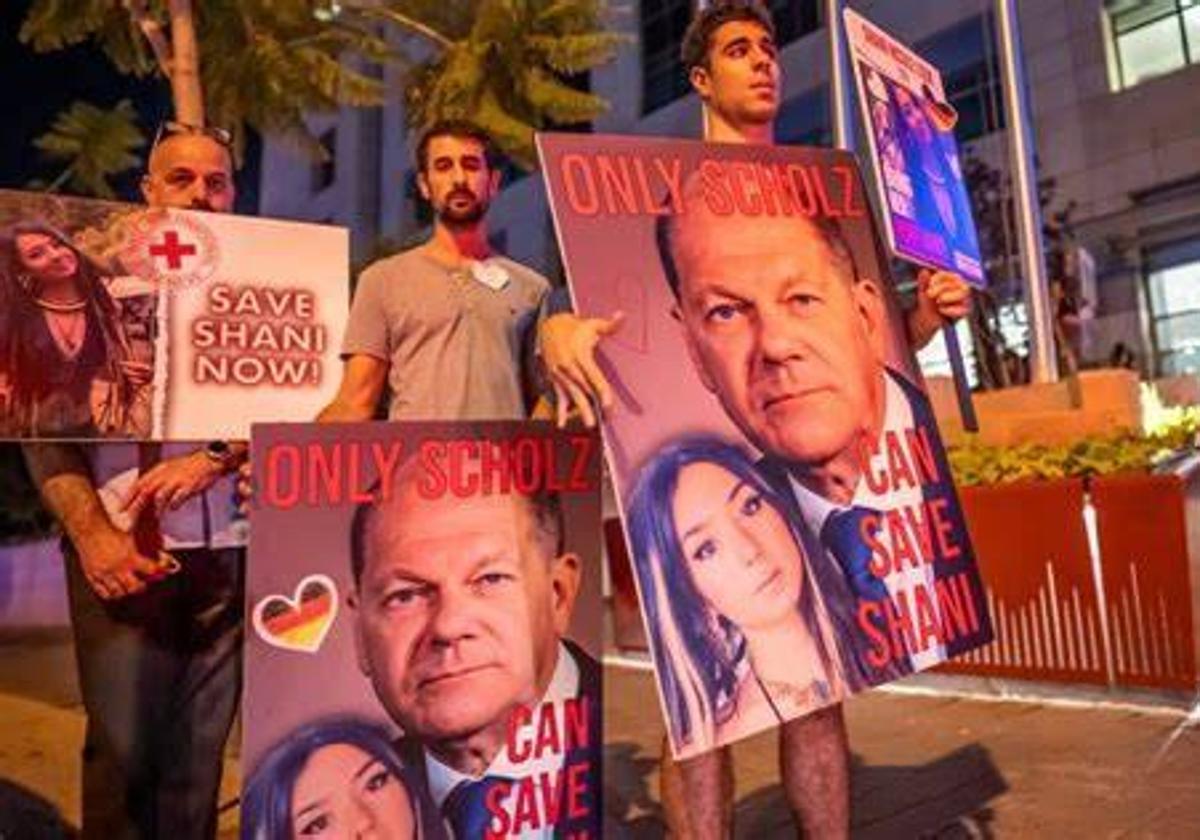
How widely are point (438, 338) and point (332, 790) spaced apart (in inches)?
46.2

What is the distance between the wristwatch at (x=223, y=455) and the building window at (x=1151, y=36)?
2045cm

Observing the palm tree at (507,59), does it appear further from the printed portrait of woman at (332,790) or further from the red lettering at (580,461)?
the printed portrait of woman at (332,790)

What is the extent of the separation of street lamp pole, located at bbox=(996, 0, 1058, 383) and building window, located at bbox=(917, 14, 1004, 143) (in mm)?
12441

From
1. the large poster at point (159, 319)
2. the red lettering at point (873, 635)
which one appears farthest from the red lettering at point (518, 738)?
the large poster at point (159, 319)

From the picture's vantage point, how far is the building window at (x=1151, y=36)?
18.5 metres

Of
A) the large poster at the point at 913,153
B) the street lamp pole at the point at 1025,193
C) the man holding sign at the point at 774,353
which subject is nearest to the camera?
the man holding sign at the point at 774,353

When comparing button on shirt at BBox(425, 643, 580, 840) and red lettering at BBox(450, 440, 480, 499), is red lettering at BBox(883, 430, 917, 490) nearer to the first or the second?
button on shirt at BBox(425, 643, 580, 840)

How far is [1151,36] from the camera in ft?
62.5

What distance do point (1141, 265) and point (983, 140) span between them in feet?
13.9

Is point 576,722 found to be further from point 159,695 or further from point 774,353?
point 159,695

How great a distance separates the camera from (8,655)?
33.7 feet

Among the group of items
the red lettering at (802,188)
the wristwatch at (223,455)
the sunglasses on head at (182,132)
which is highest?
the sunglasses on head at (182,132)

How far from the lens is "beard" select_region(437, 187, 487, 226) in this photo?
2768 mm

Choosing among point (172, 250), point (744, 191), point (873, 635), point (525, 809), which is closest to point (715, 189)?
point (744, 191)
